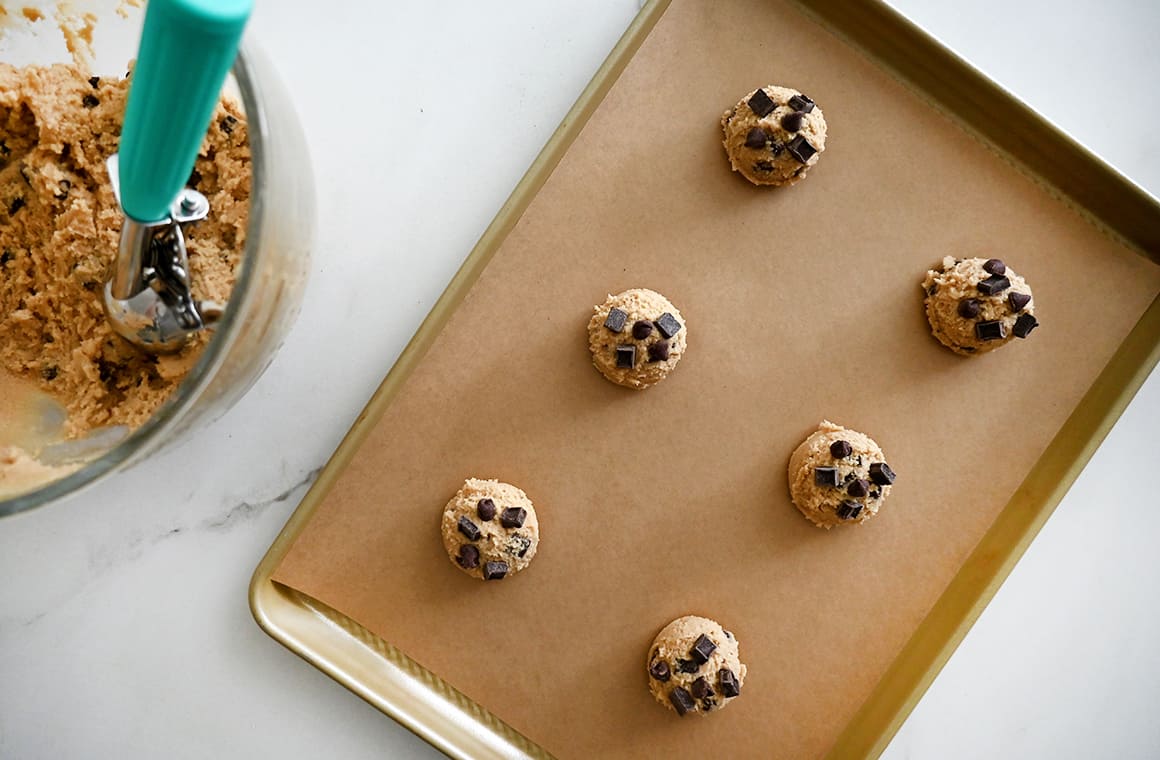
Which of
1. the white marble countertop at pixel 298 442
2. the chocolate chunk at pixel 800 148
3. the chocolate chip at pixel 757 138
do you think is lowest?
the white marble countertop at pixel 298 442

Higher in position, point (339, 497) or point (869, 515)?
point (869, 515)

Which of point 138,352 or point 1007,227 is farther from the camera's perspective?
point 1007,227

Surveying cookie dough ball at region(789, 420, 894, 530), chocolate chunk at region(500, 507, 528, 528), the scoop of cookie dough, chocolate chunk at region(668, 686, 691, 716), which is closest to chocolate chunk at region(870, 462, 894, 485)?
cookie dough ball at region(789, 420, 894, 530)

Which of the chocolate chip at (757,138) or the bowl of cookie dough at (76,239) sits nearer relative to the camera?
the bowl of cookie dough at (76,239)

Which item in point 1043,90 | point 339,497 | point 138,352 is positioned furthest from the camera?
point 1043,90

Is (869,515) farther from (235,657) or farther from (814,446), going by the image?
(235,657)

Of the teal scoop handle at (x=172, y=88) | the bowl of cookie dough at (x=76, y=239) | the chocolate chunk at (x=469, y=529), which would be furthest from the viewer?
the chocolate chunk at (x=469, y=529)

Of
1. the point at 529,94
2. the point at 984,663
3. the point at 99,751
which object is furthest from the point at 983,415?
the point at 99,751

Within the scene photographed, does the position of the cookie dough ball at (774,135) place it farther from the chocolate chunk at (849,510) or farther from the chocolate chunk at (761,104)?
the chocolate chunk at (849,510)

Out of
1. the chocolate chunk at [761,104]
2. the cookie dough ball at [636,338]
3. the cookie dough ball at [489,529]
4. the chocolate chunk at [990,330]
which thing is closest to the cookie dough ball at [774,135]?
the chocolate chunk at [761,104]
